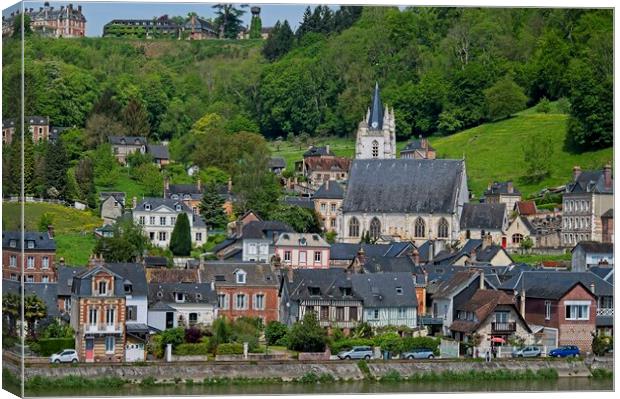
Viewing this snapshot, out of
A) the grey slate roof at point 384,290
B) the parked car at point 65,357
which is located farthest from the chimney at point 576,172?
the parked car at point 65,357

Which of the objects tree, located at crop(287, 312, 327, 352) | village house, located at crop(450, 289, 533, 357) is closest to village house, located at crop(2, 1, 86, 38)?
Result: tree, located at crop(287, 312, 327, 352)

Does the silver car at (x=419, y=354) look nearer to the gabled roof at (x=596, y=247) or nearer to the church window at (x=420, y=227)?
the gabled roof at (x=596, y=247)

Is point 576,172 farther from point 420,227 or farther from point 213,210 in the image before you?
point 213,210

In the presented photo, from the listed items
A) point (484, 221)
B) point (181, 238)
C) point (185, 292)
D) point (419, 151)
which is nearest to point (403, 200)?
point (484, 221)

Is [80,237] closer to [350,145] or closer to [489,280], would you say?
[489,280]

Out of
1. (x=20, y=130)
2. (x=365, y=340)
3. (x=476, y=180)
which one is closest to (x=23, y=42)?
(x=20, y=130)

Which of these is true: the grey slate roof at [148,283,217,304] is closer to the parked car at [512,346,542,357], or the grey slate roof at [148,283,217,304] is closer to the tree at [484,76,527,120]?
the parked car at [512,346,542,357]
